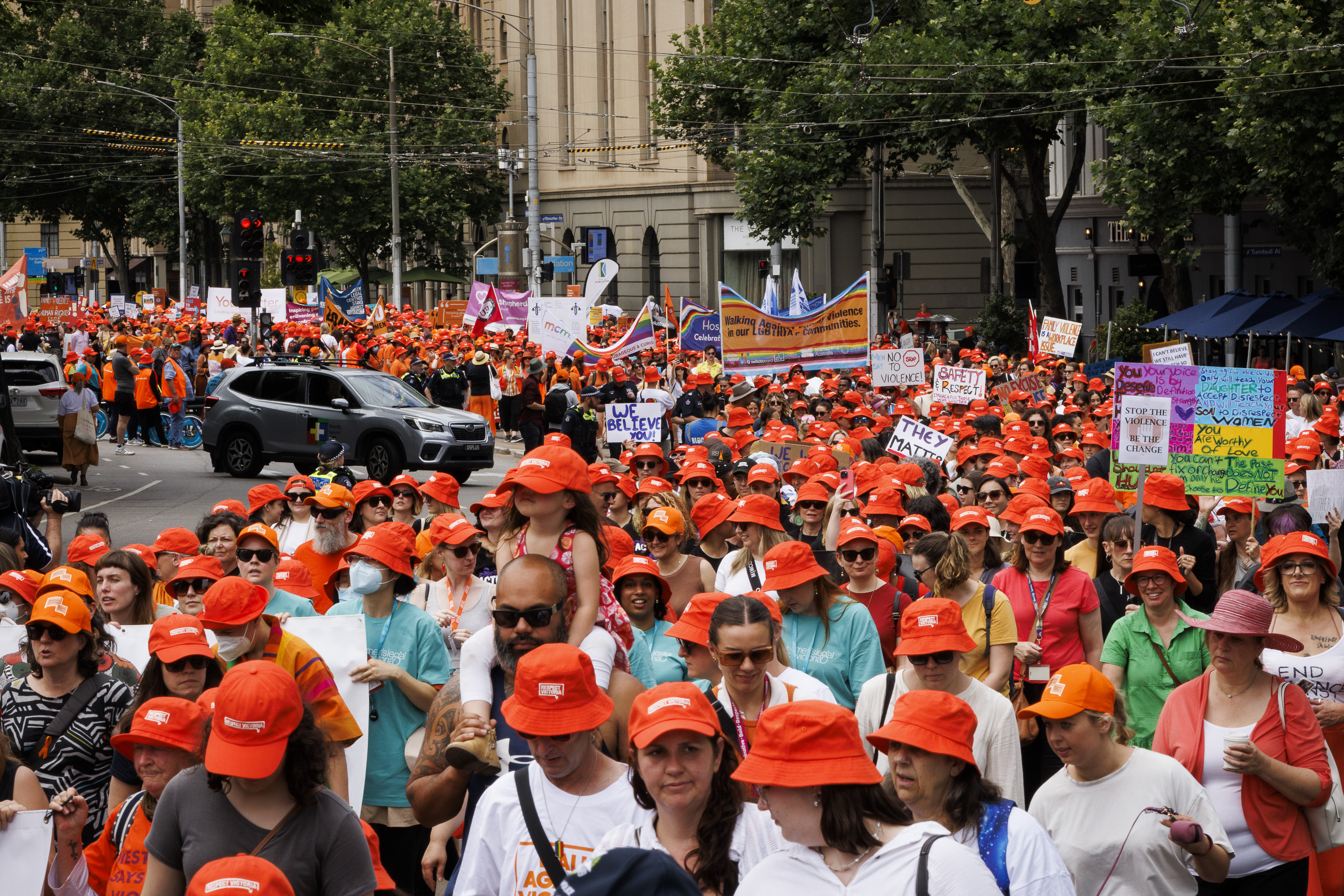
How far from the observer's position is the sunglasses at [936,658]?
5441 millimetres

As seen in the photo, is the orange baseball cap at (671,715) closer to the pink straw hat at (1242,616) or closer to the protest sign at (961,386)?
the pink straw hat at (1242,616)

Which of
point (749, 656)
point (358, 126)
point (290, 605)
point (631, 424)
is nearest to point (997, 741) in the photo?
point (749, 656)

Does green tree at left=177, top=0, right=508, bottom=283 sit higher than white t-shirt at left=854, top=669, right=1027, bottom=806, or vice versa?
green tree at left=177, top=0, right=508, bottom=283

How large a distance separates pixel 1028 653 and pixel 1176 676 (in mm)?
634

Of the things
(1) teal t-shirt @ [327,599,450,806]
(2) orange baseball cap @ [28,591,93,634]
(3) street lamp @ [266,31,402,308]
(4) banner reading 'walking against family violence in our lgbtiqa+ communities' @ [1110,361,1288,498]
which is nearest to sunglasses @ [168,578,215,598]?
(1) teal t-shirt @ [327,599,450,806]

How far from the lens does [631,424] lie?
17938mm

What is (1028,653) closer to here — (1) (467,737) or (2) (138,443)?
(1) (467,737)

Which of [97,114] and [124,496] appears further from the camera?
[97,114]

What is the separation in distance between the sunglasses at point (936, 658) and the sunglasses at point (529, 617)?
137cm

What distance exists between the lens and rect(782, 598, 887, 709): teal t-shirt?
6.59 metres

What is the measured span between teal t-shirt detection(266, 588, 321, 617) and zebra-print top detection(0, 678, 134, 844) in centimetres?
141

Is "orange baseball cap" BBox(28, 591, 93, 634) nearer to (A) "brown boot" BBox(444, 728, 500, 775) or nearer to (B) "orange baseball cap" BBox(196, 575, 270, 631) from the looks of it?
(B) "orange baseball cap" BBox(196, 575, 270, 631)

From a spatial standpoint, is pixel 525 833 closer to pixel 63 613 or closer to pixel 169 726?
pixel 169 726

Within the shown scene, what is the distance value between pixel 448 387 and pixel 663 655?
2231 cm
